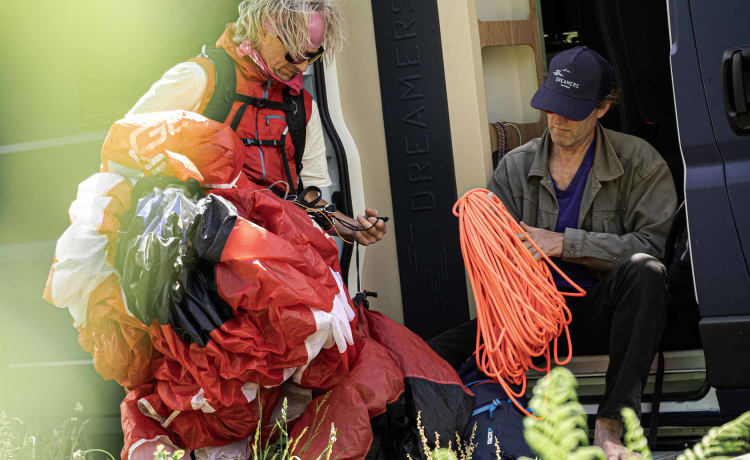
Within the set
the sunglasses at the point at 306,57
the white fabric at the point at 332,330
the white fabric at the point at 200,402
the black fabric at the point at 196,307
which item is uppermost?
the sunglasses at the point at 306,57

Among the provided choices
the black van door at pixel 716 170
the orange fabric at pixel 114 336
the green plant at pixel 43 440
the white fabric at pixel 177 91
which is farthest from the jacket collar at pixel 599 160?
the green plant at pixel 43 440

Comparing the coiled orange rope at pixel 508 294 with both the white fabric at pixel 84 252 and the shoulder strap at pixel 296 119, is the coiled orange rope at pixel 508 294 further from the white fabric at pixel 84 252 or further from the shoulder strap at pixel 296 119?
the white fabric at pixel 84 252

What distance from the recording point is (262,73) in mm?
3246

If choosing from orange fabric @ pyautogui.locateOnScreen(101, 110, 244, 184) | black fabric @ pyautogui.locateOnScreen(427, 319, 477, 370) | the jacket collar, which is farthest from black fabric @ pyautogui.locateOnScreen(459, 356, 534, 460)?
orange fabric @ pyautogui.locateOnScreen(101, 110, 244, 184)

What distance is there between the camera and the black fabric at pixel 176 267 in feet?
8.58

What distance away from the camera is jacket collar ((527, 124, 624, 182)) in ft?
11.3

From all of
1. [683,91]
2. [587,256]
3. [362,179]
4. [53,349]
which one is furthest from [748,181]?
[53,349]

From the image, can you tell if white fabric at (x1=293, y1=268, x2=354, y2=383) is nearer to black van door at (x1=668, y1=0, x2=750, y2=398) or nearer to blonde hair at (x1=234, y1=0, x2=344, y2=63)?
blonde hair at (x1=234, y1=0, x2=344, y2=63)

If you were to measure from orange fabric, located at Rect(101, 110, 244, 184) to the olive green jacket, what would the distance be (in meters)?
1.34

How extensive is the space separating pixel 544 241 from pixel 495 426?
73cm

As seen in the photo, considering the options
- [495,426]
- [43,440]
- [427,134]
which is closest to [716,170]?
[495,426]

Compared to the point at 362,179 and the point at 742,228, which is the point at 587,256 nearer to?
the point at 742,228

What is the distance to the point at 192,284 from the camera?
8.71 feet

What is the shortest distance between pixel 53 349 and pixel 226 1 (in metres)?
1.90
